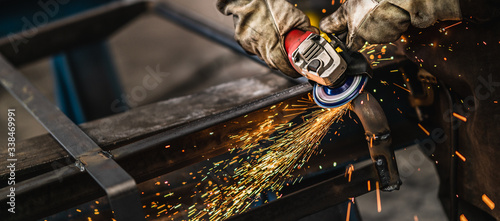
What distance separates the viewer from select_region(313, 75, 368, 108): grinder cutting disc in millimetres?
1397

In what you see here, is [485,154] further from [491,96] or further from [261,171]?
[261,171]

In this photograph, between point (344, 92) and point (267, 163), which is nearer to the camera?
point (344, 92)

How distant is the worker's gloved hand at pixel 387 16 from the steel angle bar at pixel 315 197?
1.33 feet

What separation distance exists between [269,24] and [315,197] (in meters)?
0.56

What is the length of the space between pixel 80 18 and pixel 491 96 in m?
3.12

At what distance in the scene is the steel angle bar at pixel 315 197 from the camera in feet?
4.67

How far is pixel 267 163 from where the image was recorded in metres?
1.68

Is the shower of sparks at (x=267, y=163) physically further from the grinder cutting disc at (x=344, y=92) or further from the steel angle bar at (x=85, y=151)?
the steel angle bar at (x=85, y=151)

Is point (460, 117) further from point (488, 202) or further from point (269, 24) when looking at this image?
point (269, 24)

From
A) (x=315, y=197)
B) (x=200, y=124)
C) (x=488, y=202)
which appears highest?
(x=200, y=124)

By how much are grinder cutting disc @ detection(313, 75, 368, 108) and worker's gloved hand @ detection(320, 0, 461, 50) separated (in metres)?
0.10
